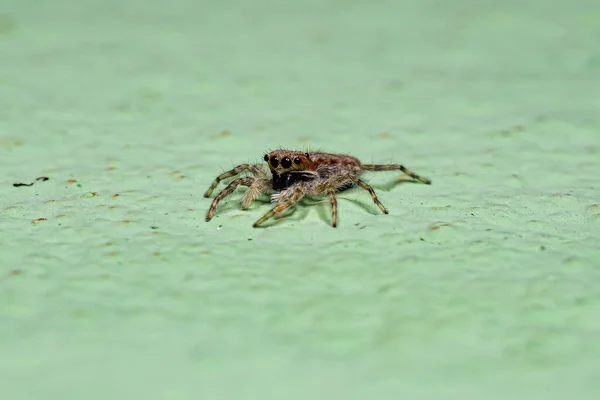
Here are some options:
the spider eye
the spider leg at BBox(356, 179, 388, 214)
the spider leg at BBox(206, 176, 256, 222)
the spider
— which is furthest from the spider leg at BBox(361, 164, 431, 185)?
the spider leg at BBox(206, 176, 256, 222)

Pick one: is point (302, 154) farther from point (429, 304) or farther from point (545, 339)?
point (545, 339)

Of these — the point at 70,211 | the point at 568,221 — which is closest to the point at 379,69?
the point at 568,221

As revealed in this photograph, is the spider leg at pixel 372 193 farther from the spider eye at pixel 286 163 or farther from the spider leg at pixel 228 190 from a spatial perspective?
the spider leg at pixel 228 190

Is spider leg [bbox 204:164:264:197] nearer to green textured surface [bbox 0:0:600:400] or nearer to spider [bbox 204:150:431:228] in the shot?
spider [bbox 204:150:431:228]

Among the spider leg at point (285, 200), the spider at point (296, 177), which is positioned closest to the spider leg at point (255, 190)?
the spider at point (296, 177)

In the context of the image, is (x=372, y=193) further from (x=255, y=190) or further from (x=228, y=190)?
(x=228, y=190)

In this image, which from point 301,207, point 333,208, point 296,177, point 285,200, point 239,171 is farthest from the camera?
point 239,171

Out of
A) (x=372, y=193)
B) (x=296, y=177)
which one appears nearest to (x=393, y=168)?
(x=372, y=193)
